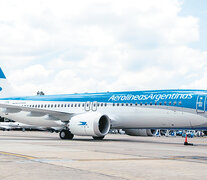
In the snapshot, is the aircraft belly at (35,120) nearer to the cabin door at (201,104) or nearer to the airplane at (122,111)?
the airplane at (122,111)

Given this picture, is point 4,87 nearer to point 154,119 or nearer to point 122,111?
point 122,111

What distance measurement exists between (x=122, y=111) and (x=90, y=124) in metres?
2.74

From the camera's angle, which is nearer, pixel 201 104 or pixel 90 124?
pixel 201 104

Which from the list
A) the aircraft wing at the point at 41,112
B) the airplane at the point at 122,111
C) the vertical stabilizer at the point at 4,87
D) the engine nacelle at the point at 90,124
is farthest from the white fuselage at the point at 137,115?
the vertical stabilizer at the point at 4,87

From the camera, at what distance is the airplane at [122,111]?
77.1 ft

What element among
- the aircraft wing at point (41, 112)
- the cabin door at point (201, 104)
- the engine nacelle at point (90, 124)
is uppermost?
the cabin door at point (201, 104)

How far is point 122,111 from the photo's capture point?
26.5m

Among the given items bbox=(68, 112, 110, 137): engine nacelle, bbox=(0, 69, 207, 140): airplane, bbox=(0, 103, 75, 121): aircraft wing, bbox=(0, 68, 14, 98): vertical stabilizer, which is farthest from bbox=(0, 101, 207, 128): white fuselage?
bbox=(0, 68, 14, 98): vertical stabilizer

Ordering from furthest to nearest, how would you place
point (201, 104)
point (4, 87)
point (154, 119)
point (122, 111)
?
point (4, 87) → point (122, 111) → point (154, 119) → point (201, 104)

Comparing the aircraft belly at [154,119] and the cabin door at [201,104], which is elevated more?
the cabin door at [201,104]

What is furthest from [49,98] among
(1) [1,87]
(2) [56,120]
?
(1) [1,87]

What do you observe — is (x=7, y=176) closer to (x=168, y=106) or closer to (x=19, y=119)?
(x=168, y=106)

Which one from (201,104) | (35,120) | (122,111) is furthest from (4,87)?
(201,104)

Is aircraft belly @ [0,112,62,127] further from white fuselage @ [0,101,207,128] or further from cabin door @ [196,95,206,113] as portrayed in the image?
cabin door @ [196,95,206,113]
